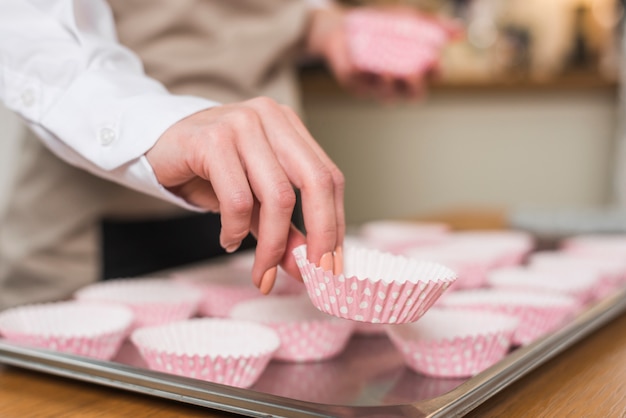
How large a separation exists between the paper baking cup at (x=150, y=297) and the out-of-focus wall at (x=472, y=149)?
2117 mm

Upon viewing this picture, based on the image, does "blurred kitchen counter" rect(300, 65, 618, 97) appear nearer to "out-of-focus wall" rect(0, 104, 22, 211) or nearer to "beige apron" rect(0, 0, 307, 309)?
"beige apron" rect(0, 0, 307, 309)

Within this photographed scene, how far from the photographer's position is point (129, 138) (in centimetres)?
73

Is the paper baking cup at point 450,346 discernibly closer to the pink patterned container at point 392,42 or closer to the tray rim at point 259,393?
the tray rim at point 259,393

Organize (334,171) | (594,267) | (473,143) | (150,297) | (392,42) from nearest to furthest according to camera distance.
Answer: (334,171), (150,297), (594,267), (392,42), (473,143)

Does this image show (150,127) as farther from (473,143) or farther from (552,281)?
(473,143)

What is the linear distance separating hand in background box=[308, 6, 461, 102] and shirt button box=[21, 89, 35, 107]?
0.70m

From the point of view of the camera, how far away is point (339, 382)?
2.23 feet

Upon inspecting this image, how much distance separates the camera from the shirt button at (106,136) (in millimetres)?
748

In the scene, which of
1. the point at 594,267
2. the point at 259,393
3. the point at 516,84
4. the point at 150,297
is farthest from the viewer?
the point at 516,84

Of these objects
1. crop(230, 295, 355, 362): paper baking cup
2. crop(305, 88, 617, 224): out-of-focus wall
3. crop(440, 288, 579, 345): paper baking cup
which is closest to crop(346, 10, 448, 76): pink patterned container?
crop(440, 288, 579, 345): paper baking cup

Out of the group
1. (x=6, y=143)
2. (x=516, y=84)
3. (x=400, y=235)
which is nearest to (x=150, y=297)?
(x=6, y=143)

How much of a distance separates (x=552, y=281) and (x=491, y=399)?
0.39 m

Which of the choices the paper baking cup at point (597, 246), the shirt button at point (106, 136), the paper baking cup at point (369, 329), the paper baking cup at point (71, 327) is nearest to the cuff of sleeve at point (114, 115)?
the shirt button at point (106, 136)

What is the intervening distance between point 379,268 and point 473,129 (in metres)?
2.43
